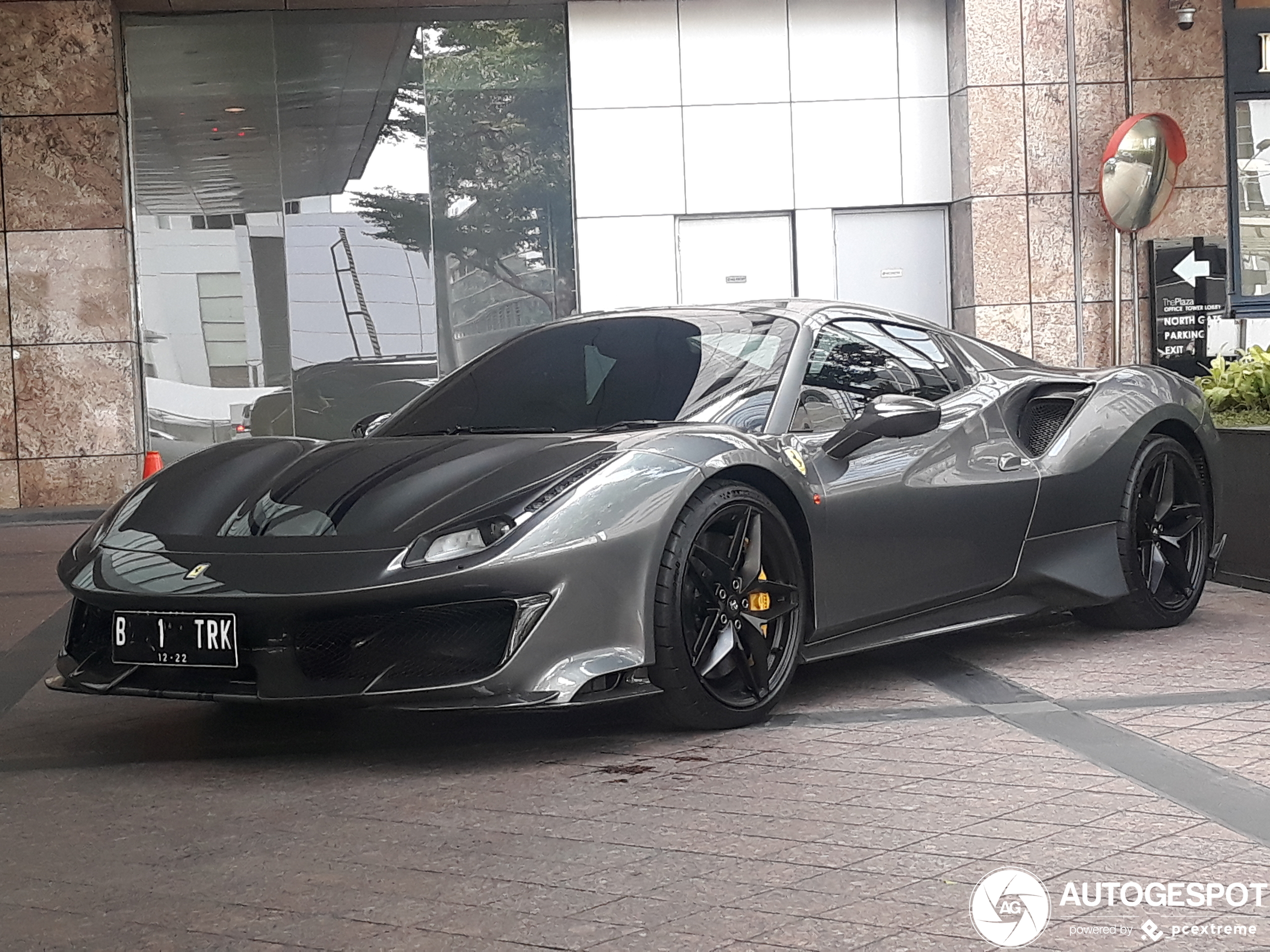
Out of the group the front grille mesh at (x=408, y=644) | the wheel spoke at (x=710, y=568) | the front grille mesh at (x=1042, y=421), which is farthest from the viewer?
the front grille mesh at (x=1042, y=421)

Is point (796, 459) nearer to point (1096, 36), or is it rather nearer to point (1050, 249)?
point (1050, 249)

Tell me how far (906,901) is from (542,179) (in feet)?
41.8

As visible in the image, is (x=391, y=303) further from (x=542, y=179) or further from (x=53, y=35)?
(x=53, y=35)

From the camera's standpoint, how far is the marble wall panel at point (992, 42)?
1475cm

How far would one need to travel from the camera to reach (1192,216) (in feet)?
48.9

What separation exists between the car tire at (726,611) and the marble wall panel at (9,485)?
11.2m

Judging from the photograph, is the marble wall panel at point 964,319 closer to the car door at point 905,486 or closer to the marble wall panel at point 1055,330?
the marble wall panel at point 1055,330

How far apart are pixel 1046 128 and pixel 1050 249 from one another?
114 cm

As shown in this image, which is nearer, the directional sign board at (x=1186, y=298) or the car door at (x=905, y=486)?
the car door at (x=905, y=486)

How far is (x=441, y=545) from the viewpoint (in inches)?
154

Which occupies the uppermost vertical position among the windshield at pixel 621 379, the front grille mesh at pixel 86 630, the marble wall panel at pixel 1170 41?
the marble wall panel at pixel 1170 41

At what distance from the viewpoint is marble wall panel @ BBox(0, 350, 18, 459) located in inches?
551

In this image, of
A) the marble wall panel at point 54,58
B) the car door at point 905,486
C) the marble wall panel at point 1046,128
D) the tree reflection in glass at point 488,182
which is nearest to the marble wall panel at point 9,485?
the marble wall panel at point 54,58

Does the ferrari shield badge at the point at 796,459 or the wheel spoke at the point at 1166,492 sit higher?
the ferrari shield badge at the point at 796,459
